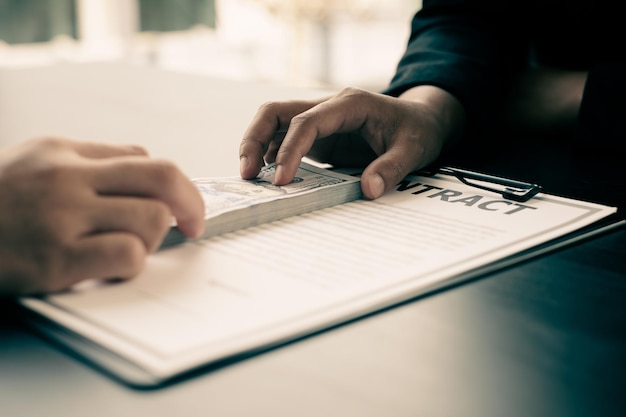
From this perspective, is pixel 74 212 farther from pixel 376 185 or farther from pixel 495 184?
pixel 495 184

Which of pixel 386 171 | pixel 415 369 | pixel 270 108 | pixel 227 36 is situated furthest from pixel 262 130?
pixel 227 36

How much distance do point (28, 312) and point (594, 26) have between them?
1.00m

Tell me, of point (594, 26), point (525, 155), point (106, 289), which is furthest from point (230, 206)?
point (594, 26)

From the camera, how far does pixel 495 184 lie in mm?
722

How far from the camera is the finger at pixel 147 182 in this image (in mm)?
443

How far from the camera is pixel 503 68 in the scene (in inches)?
44.1

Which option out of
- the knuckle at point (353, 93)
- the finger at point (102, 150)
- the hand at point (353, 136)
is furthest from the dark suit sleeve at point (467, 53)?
the finger at point (102, 150)

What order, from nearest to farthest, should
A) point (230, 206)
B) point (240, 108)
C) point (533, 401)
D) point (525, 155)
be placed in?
1. point (533, 401)
2. point (230, 206)
3. point (525, 155)
4. point (240, 108)

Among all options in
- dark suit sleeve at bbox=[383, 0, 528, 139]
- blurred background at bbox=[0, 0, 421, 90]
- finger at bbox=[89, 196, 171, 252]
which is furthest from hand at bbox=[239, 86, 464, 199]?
blurred background at bbox=[0, 0, 421, 90]

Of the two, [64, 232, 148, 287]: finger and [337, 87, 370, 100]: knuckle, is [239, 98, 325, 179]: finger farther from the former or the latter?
[64, 232, 148, 287]: finger

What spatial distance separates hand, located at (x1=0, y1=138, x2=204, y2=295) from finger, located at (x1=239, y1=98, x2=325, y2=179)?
0.22 metres

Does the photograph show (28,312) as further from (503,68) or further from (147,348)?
(503,68)

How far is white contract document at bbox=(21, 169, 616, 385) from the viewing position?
370 millimetres

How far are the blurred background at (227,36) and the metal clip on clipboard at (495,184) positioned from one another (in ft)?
11.9
